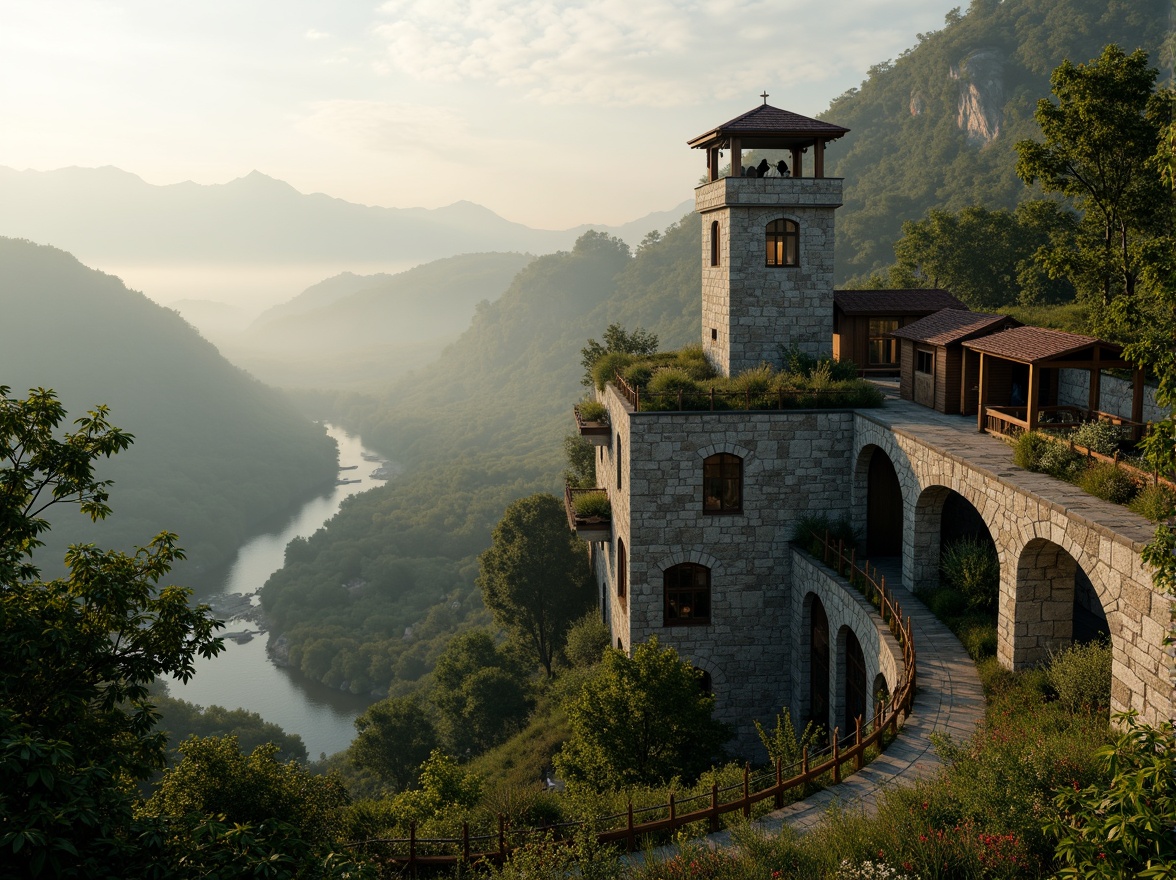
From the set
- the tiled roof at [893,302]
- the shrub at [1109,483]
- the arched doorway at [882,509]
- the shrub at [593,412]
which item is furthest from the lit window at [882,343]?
the shrub at [1109,483]

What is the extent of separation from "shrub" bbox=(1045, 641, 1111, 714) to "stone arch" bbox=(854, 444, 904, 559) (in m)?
8.99

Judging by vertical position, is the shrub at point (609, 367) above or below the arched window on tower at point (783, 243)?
below

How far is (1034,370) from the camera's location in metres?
17.2

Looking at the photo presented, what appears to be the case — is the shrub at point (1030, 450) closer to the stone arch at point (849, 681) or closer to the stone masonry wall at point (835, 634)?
the stone masonry wall at point (835, 634)

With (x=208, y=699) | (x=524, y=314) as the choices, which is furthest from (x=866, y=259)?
(x=524, y=314)

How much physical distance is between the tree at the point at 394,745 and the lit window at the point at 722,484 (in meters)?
21.5

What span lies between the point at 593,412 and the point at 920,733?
17310 mm

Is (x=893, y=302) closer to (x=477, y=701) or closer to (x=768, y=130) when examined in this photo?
(x=768, y=130)

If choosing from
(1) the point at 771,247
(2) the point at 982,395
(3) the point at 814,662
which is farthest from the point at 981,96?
(3) the point at 814,662

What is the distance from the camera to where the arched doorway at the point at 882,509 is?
2297cm

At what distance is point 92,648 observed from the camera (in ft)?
33.1

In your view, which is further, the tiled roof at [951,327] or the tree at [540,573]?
the tree at [540,573]

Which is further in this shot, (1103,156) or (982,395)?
(1103,156)

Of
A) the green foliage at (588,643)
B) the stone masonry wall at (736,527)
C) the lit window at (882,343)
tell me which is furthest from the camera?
the green foliage at (588,643)
